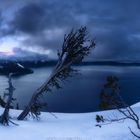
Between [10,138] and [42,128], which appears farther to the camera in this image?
[42,128]

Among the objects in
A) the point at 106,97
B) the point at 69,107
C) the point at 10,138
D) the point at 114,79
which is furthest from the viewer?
the point at 69,107

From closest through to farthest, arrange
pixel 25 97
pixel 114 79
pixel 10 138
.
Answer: pixel 10 138 < pixel 114 79 < pixel 25 97

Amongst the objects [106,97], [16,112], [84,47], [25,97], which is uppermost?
[84,47]

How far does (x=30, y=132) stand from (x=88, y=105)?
180 feet

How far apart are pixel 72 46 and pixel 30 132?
18.8 ft

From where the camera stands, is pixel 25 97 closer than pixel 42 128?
Result: No

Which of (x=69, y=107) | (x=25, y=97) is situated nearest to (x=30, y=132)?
(x=69, y=107)

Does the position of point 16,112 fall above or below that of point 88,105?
above

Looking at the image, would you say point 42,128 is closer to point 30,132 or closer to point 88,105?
point 30,132

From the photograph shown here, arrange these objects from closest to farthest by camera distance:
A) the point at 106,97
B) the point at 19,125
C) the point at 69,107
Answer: the point at 19,125 < the point at 106,97 < the point at 69,107

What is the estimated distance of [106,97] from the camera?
1385 cm

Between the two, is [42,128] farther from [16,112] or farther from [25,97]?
[25,97]

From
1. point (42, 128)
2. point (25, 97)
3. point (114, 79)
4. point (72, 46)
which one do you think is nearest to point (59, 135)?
point (42, 128)

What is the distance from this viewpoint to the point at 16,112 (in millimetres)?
17281
